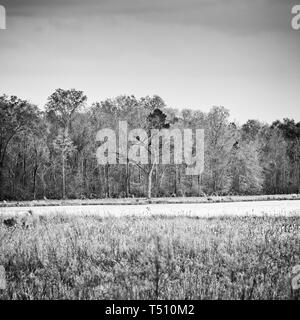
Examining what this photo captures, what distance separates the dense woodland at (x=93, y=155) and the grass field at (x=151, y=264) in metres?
31.7

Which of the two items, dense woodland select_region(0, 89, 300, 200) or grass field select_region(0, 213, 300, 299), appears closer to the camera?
grass field select_region(0, 213, 300, 299)

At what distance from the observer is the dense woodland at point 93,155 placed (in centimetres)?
4222

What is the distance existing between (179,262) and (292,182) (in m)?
53.1

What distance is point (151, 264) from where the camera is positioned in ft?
22.5

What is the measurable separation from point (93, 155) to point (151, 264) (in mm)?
39004

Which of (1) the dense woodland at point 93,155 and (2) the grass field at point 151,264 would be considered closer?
(2) the grass field at point 151,264

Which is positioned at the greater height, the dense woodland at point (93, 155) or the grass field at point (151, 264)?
→ the dense woodland at point (93, 155)

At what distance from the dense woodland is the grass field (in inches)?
1250

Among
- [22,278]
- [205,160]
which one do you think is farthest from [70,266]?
[205,160]

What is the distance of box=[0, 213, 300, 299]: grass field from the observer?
5.61 metres

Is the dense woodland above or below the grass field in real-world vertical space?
above

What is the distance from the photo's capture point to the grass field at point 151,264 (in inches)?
221
